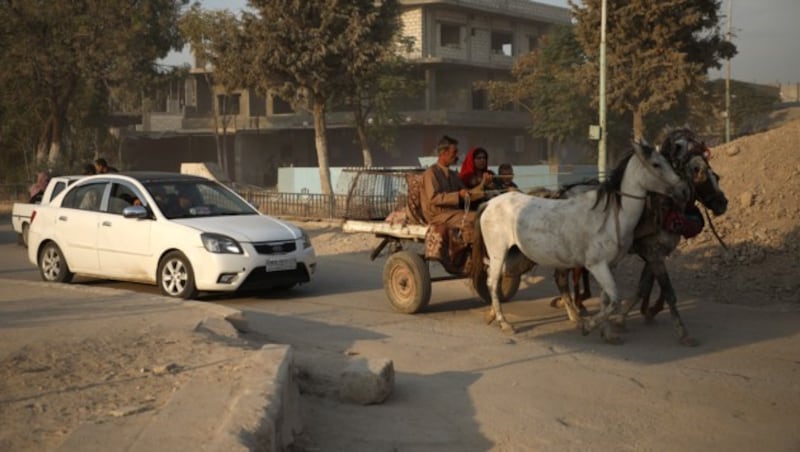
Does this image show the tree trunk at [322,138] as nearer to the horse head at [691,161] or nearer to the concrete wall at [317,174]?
the concrete wall at [317,174]

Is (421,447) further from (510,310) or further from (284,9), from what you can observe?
(284,9)

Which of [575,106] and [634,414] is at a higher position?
[575,106]

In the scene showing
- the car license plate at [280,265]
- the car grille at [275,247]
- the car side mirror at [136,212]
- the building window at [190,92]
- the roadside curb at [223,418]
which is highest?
the building window at [190,92]

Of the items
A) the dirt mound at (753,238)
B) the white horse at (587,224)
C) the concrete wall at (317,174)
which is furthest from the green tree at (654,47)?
the white horse at (587,224)

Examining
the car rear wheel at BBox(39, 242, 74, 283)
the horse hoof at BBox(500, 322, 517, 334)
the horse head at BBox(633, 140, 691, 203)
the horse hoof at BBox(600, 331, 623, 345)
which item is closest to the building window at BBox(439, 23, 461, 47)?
the car rear wheel at BBox(39, 242, 74, 283)

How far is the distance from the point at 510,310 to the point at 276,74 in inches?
750

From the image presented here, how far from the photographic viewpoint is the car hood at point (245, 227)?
12.0 m

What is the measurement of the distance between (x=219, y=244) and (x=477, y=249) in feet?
11.7

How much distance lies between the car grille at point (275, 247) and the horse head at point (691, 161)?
17.0 ft

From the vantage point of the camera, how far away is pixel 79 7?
3369 cm

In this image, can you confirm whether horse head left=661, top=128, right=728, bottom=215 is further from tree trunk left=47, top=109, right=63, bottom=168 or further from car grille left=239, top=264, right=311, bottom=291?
tree trunk left=47, top=109, right=63, bottom=168

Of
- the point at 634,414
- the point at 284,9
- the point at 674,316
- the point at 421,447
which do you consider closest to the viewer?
the point at 421,447

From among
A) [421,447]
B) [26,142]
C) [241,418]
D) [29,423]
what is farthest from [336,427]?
[26,142]

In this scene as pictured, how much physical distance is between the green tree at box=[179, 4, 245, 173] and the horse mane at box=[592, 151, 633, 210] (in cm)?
2161
